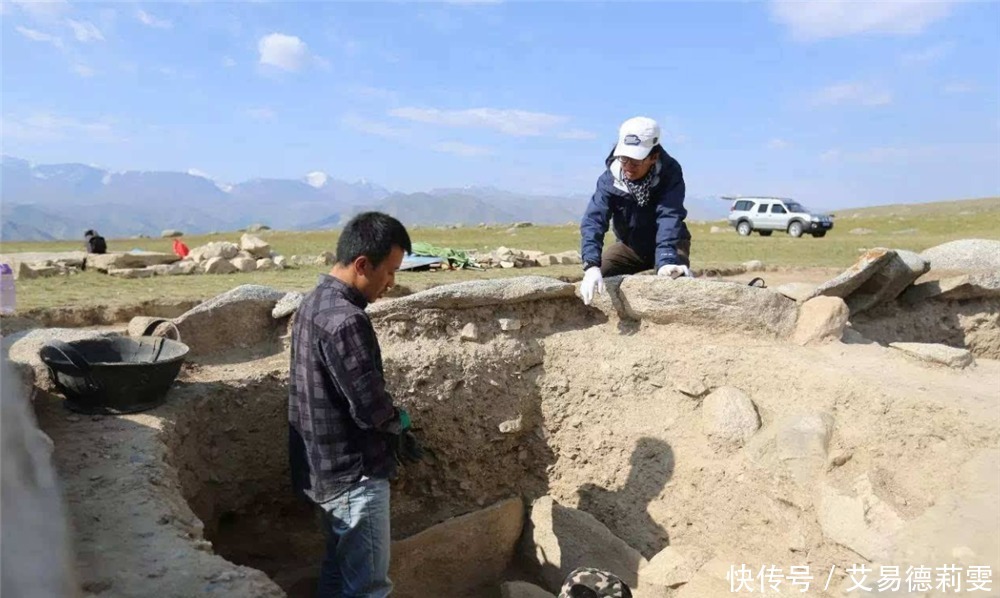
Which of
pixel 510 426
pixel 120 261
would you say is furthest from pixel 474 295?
pixel 120 261

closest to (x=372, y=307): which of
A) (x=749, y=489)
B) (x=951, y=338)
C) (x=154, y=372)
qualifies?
(x=154, y=372)

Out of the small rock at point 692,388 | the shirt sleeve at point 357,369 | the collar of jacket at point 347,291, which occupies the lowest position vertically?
the small rock at point 692,388

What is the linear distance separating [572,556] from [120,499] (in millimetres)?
2901

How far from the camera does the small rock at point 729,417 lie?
431 centimetres

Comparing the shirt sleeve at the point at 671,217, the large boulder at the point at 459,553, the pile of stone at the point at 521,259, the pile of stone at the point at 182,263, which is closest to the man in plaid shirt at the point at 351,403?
the large boulder at the point at 459,553

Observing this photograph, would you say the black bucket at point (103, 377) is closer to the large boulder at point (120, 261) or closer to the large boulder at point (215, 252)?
the large boulder at point (120, 261)

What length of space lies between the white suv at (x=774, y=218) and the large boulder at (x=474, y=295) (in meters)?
19.5

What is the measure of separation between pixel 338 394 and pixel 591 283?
2201 mm

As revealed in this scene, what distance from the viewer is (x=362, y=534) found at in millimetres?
3043

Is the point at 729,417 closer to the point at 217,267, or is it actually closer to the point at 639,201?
the point at 639,201

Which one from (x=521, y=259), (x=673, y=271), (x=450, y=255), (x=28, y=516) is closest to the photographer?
(x=28, y=516)

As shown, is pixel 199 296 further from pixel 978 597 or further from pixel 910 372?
pixel 978 597

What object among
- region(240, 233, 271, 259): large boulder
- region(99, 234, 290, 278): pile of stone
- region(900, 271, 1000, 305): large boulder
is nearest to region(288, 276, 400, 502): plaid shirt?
region(900, 271, 1000, 305): large boulder

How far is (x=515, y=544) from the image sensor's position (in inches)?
201
